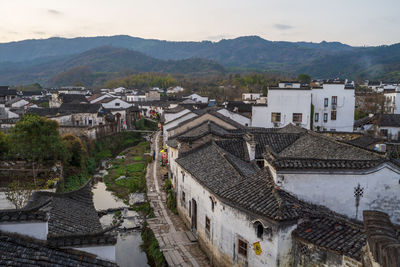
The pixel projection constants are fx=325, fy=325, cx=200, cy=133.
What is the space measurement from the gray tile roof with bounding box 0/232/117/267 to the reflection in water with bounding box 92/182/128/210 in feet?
62.7

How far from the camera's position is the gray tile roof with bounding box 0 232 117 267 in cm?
737

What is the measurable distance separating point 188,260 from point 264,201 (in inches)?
260

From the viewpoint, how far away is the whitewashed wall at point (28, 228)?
26.5 ft

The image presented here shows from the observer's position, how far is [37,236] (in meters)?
8.26

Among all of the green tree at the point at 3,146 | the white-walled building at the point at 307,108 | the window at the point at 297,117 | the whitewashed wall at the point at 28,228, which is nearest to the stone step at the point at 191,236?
the whitewashed wall at the point at 28,228

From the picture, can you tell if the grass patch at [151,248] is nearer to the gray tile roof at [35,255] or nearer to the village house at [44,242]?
the village house at [44,242]

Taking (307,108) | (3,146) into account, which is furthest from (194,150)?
(307,108)

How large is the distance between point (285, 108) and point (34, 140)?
88.8 feet

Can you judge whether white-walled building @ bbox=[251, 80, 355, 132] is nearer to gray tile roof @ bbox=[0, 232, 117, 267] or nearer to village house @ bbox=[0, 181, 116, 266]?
village house @ bbox=[0, 181, 116, 266]

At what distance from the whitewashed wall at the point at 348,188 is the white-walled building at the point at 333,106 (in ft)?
103

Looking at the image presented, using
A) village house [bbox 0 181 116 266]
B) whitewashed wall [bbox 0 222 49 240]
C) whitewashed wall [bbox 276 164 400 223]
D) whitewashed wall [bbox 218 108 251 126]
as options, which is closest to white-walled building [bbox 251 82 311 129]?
whitewashed wall [bbox 218 108 251 126]

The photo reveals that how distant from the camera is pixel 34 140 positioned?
2695 cm

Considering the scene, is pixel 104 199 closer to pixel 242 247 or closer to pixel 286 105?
pixel 242 247

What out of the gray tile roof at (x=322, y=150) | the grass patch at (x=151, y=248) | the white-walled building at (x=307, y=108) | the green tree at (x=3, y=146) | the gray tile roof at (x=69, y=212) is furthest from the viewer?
the white-walled building at (x=307, y=108)
